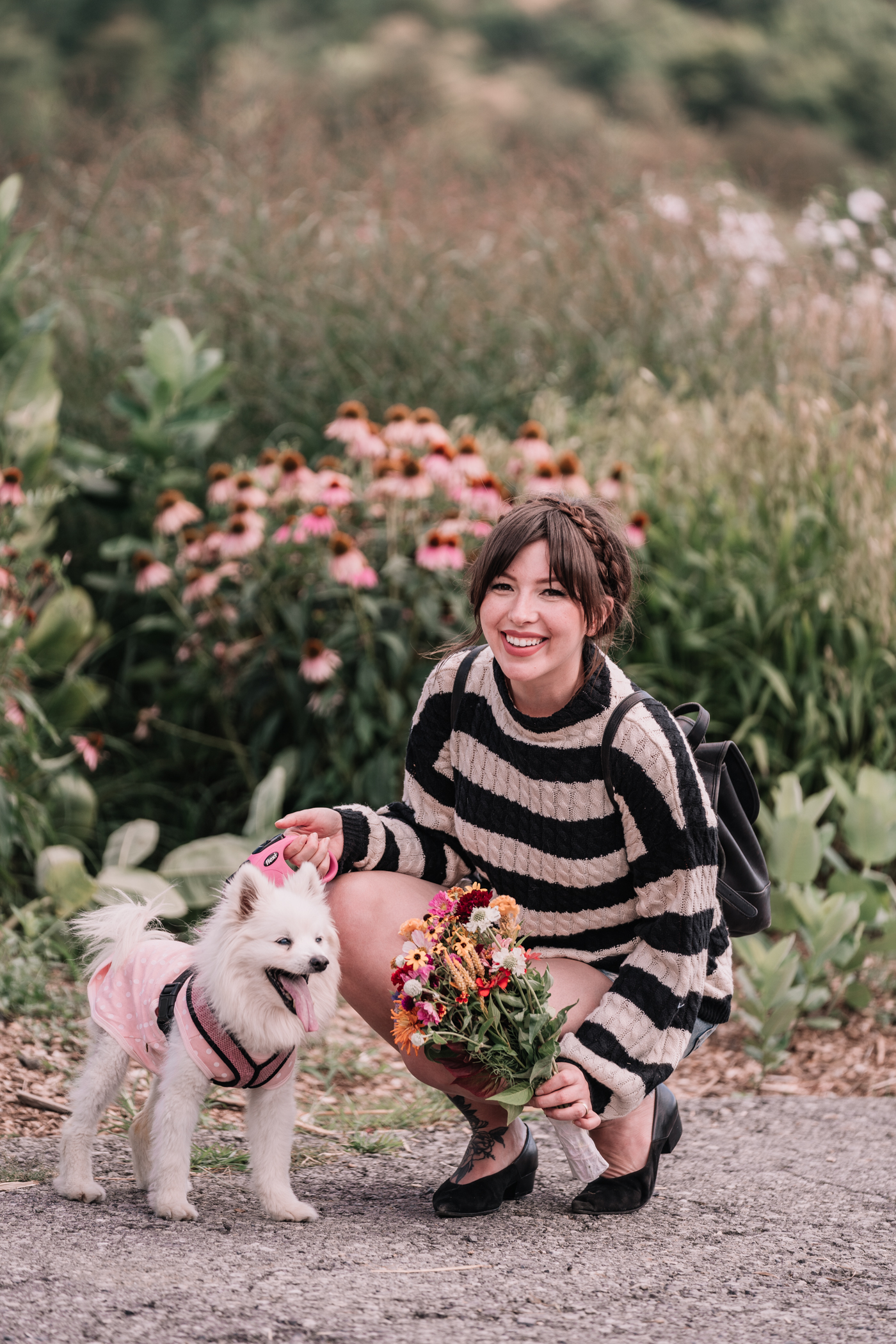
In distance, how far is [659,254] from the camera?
6547 mm

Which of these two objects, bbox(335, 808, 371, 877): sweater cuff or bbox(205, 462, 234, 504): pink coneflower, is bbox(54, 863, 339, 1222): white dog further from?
bbox(205, 462, 234, 504): pink coneflower

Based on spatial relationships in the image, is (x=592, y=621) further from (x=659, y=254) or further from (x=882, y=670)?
(x=659, y=254)

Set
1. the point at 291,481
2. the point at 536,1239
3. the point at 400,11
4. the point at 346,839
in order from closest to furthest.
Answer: the point at 536,1239 < the point at 346,839 < the point at 291,481 < the point at 400,11

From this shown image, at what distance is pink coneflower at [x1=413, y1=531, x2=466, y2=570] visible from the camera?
3.91 metres

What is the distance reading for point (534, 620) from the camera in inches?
84.0

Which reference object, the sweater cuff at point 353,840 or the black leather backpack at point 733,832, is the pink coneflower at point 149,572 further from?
the black leather backpack at point 733,832

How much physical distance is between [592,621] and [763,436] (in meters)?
2.60

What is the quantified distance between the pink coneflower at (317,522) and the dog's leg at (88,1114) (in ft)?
6.56

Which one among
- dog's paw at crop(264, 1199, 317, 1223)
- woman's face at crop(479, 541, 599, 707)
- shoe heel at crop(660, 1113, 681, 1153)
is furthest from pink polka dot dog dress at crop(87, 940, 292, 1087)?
shoe heel at crop(660, 1113, 681, 1153)

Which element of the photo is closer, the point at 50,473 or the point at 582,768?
the point at 582,768

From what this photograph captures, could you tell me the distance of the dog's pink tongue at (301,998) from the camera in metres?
2.09

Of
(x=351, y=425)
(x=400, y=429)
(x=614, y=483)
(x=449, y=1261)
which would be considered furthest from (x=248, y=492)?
(x=449, y=1261)

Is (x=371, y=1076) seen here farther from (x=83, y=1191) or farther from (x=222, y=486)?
(x=222, y=486)

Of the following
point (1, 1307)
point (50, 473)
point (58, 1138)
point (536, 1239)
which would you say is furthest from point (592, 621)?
→ point (50, 473)
